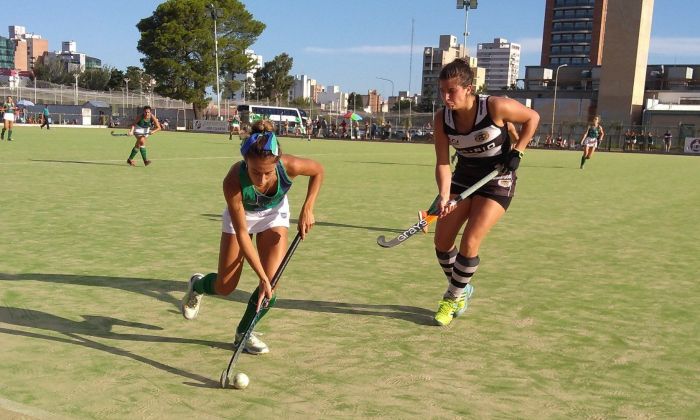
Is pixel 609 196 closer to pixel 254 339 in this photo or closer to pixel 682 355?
pixel 682 355

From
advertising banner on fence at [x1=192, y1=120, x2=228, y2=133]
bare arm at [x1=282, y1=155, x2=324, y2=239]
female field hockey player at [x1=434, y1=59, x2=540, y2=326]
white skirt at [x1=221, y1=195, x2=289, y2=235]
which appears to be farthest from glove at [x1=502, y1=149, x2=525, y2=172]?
advertising banner on fence at [x1=192, y1=120, x2=228, y2=133]

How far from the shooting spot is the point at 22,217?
9789 millimetres

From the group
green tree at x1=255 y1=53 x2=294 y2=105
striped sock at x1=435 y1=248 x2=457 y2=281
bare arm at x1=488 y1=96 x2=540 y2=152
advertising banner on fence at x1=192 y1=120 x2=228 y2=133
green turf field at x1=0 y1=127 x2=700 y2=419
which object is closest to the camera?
green turf field at x1=0 y1=127 x2=700 y2=419

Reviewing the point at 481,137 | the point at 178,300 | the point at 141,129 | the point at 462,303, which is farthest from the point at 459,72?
the point at 141,129

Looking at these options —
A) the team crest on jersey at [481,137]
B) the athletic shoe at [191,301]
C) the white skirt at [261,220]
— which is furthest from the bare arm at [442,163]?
the athletic shoe at [191,301]

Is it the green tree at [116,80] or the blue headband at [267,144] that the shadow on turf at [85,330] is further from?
the green tree at [116,80]

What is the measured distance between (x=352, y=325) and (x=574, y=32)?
15273 centimetres

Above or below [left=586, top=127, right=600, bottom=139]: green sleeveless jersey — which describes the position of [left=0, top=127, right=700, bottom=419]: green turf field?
below

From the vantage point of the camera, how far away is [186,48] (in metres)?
75.2

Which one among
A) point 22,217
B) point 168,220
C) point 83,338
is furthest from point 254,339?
point 22,217

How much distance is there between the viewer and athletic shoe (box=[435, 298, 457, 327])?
5.42 metres

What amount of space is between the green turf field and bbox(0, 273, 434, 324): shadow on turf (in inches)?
1.0

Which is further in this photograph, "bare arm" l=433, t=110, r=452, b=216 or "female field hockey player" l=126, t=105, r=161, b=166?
"female field hockey player" l=126, t=105, r=161, b=166

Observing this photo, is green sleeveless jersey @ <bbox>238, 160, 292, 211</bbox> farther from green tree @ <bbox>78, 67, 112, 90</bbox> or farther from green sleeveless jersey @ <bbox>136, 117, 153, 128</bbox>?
green tree @ <bbox>78, 67, 112, 90</bbox>
